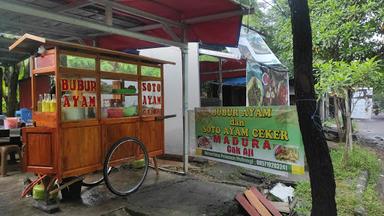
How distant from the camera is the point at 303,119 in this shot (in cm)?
294

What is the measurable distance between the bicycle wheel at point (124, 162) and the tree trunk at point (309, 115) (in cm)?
274

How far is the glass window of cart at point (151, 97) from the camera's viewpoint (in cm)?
550

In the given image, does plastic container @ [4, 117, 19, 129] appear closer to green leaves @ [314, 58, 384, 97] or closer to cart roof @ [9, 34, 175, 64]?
cart roof @ [9, 34, 175, 64]

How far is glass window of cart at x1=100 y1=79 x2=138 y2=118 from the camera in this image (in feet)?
15.8

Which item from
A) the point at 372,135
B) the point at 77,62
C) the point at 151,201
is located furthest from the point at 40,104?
the point at 372,135

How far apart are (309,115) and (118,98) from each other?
3037 mm

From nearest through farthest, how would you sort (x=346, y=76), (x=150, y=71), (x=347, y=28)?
1. (x=150, y=71)
2. (x=346, y=76)
3. (x=347, y=28)

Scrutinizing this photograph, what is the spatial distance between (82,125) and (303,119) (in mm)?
2799

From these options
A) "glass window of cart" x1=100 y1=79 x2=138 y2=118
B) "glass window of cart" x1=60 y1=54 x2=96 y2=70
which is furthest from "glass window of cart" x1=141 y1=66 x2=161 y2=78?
"glass window of cart" x1=60 y1=54 x2=96 y2=70

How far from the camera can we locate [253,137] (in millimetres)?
5367

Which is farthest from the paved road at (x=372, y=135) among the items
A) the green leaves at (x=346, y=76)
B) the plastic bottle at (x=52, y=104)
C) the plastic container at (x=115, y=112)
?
the plastic bottle at (x=52, y=104)

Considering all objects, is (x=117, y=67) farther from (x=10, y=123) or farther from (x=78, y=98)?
(x=10, y=123)

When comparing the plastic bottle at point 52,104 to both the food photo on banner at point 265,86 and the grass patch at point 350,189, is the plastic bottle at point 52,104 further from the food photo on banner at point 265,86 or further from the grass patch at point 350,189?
the food photo on banner at point 265,86

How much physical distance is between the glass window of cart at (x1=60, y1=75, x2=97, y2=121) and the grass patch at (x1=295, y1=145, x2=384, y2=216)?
10.5 feet
